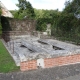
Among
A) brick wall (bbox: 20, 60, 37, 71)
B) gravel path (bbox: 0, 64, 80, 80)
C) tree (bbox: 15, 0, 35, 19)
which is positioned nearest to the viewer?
gravel path (bbox: 0, 64, 80, 80)

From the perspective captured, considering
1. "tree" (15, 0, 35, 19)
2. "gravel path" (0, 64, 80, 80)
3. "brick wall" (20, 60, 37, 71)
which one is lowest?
"gravel path" (0, 64, 80, 80)

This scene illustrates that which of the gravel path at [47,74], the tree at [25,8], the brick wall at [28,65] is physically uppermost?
the tree at [25,8]

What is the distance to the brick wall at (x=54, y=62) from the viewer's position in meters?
4.53

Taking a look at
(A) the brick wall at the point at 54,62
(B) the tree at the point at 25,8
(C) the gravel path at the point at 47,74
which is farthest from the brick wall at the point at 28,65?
(B) the tree at the point at 25,8

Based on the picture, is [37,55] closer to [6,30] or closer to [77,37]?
[77,37]

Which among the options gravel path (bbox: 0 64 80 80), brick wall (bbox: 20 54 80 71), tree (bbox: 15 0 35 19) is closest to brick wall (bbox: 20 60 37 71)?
brick wall (bbox: 20 54 80 71)

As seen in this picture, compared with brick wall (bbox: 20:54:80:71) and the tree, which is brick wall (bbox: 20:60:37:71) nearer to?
brick wall (bbox: 20:54:80:71)

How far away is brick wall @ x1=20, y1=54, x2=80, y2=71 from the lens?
4534 millimetres

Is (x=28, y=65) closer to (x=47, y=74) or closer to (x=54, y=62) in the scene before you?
(x=47, y=74)

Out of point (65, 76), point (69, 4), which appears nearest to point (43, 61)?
point (65, 76)

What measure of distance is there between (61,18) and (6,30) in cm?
871

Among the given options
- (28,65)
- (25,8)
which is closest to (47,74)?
(28,65)

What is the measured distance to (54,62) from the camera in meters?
4.90

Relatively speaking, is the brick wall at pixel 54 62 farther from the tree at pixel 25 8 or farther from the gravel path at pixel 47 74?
the tree at pixel 25 8
